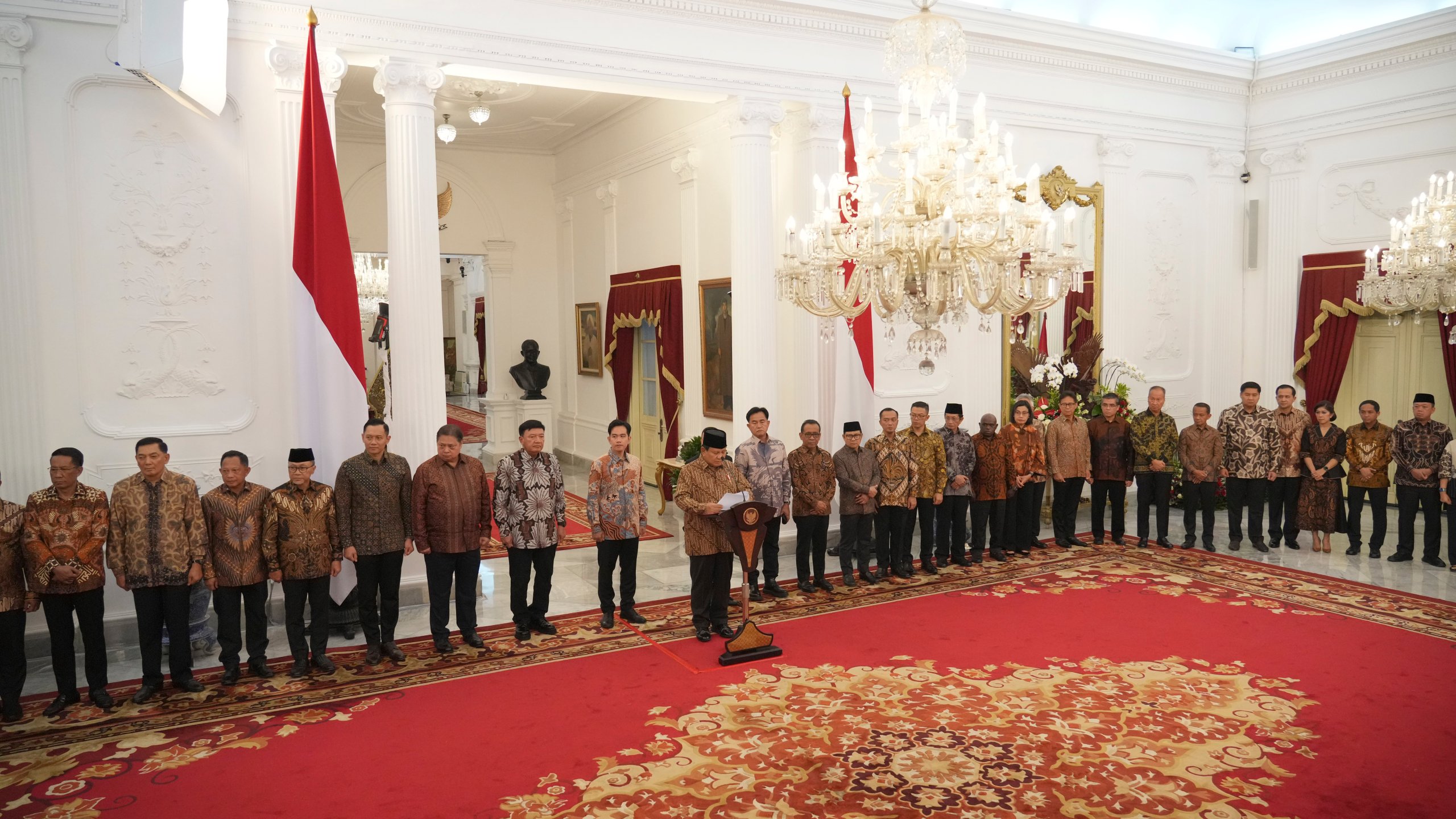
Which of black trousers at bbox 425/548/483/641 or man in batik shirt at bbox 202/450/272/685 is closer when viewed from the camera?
man in batik shirt at bbox 202/450/272/685

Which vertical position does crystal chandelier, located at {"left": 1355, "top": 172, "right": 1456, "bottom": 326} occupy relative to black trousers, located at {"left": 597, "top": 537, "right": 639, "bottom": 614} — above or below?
above

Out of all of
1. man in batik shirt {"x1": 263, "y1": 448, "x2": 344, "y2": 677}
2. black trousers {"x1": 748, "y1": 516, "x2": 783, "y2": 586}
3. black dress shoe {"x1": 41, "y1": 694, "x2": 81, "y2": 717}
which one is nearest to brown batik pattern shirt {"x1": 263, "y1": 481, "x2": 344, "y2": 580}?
man in batik shirt {"x1": 263, "y1": 448, "x2": 344, "y2": 677}

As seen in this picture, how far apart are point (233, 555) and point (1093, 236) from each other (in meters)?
8.67

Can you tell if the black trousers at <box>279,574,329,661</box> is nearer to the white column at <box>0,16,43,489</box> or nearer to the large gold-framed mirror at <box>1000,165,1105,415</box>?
the white column at <box>0,16,43,489</box>

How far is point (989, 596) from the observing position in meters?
7.17

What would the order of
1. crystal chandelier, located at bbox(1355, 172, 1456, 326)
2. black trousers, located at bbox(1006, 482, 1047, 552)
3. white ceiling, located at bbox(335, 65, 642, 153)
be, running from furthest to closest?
white ceiling, located at bbox(335, 65, 642, 153) < black trousers, located at bbox(1006, 482, 1047, 552) < crystal chandelier, located at bbox(1355, 172, 1456, 326)

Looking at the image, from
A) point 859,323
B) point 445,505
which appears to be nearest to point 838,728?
point 445,505

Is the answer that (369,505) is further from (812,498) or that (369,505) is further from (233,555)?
(812,498)

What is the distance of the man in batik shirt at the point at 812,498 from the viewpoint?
7367 millimetres

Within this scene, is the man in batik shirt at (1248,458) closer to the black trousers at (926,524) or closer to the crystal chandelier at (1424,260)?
the crystal chandelier at (1424,260)

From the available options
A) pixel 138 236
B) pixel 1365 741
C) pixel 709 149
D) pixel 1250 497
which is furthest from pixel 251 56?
pixel 1250 497

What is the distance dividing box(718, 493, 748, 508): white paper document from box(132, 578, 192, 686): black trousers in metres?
3.13

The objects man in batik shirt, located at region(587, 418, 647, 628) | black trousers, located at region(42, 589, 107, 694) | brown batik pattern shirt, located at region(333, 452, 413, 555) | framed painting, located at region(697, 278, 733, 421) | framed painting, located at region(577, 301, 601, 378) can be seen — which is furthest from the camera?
framed painting, located at region(577, 301, 601, 378)

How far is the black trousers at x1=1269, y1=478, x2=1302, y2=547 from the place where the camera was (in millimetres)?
8578
